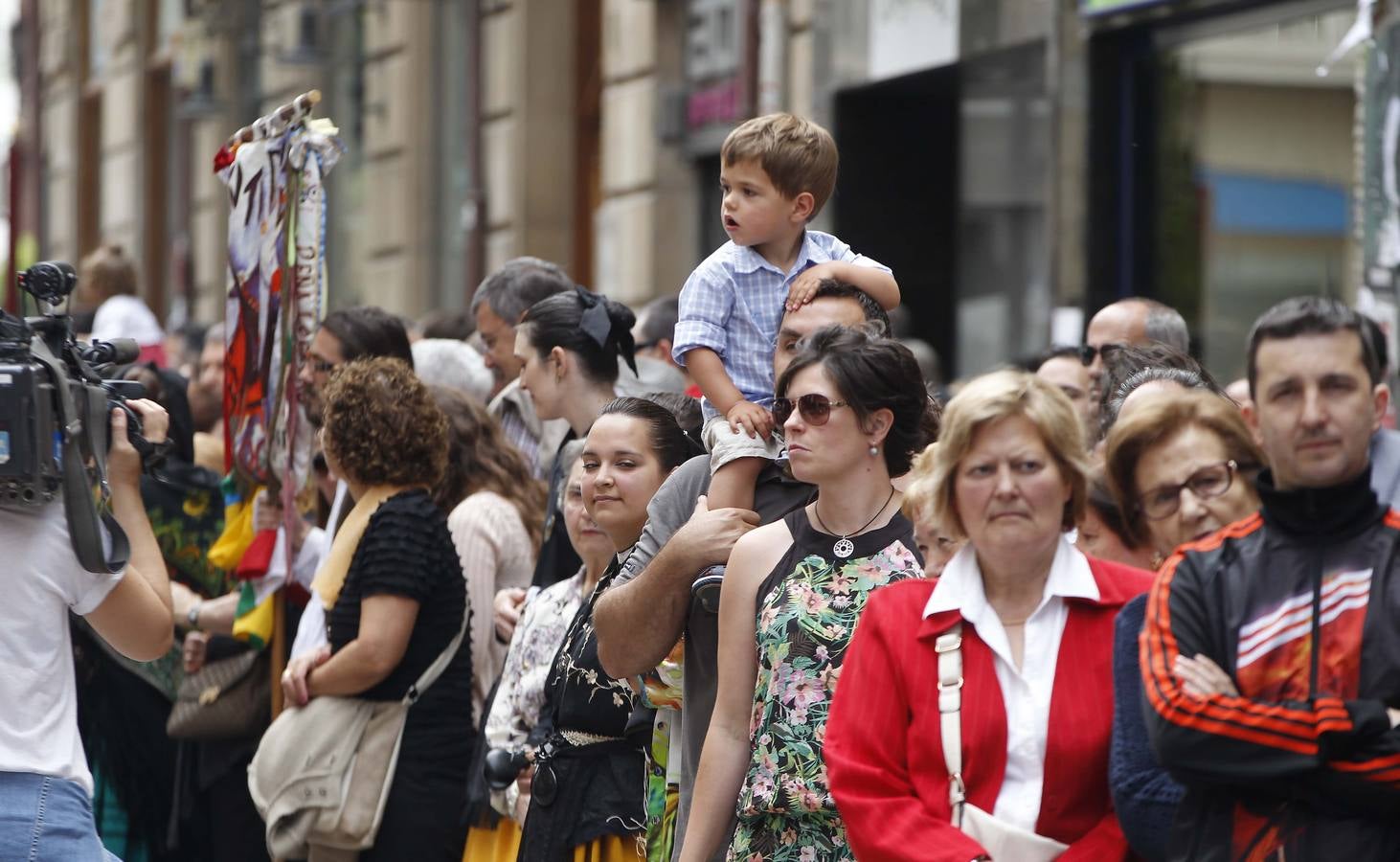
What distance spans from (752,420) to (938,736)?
1.31 m

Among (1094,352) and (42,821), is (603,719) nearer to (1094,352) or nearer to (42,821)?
(42,821)

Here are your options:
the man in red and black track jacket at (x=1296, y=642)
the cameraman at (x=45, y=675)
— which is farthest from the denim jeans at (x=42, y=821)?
the man in red and black track jacket at (x=1296, y=642)

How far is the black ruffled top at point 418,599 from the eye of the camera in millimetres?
6172

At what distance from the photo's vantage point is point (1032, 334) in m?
12.0

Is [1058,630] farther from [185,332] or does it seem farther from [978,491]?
[185,332]

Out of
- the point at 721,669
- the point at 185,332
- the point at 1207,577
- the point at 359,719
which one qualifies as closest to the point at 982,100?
the point at 185,332

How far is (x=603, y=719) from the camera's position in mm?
5391

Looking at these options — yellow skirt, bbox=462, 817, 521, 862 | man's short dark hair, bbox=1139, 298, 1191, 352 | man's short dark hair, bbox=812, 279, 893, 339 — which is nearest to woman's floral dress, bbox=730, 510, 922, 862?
man's short dark hair, bbox=812, 279, 893, 339

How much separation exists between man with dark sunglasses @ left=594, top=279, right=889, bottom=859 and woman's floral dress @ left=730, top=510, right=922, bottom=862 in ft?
1.07

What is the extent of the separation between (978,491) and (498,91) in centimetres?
1377

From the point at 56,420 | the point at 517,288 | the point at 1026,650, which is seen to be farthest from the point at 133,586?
the point at 517,288

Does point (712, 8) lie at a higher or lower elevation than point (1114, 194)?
higher

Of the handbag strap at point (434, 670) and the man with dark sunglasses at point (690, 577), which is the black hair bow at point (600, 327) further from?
the man with dark sunglasses at point (690, 577)

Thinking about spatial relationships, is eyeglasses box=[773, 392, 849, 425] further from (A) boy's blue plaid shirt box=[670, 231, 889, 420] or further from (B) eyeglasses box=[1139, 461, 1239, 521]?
(A) boy's blue plaid shirt box=[670, 231, 889, 420]
